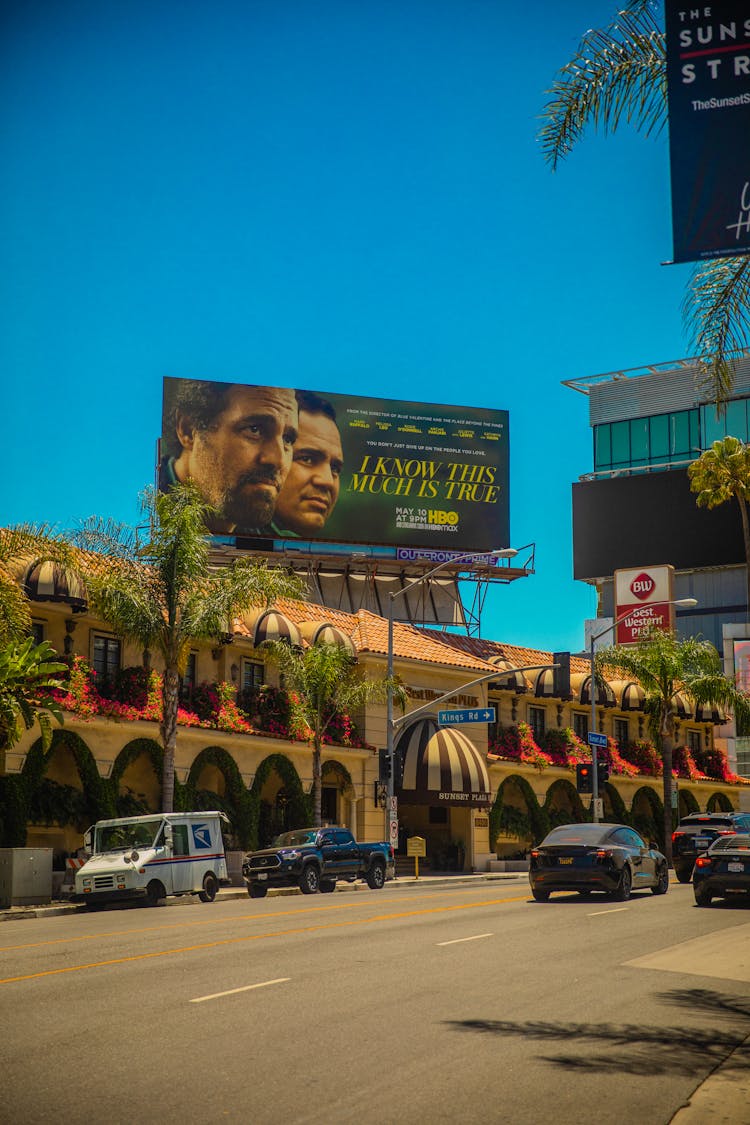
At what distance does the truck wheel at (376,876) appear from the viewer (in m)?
35.1

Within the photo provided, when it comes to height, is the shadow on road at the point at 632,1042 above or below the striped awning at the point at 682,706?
below

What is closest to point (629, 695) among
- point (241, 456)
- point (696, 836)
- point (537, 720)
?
point (537, 720)

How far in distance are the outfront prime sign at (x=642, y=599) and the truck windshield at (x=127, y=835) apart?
39.7 meters

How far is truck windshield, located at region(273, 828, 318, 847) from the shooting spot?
32.8 m

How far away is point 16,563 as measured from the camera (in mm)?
34156

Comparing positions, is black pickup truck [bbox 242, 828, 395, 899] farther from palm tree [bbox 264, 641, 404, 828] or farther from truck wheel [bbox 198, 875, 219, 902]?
palm tree [bbox 264, 641, 404, 828]

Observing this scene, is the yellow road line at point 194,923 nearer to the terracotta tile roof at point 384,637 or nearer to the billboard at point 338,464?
the terracotta tile roof at point 384,637

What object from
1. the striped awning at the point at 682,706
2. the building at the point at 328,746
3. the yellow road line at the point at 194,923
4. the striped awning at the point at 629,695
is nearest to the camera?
the yellow road line at the point at 194,923

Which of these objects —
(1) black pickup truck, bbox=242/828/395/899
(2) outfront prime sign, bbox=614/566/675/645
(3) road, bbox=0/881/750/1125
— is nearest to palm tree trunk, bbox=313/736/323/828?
(1) black pickup truck, bbox=242/828/395/899

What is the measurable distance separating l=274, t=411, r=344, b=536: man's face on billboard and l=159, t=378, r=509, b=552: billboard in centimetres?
5

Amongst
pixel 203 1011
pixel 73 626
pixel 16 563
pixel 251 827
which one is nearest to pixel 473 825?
pixel 251 827

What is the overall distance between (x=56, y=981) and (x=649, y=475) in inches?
3257

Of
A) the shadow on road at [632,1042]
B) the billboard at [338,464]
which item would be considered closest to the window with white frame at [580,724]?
the billboard at [338,464]

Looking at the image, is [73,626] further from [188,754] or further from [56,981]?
[56,981]
